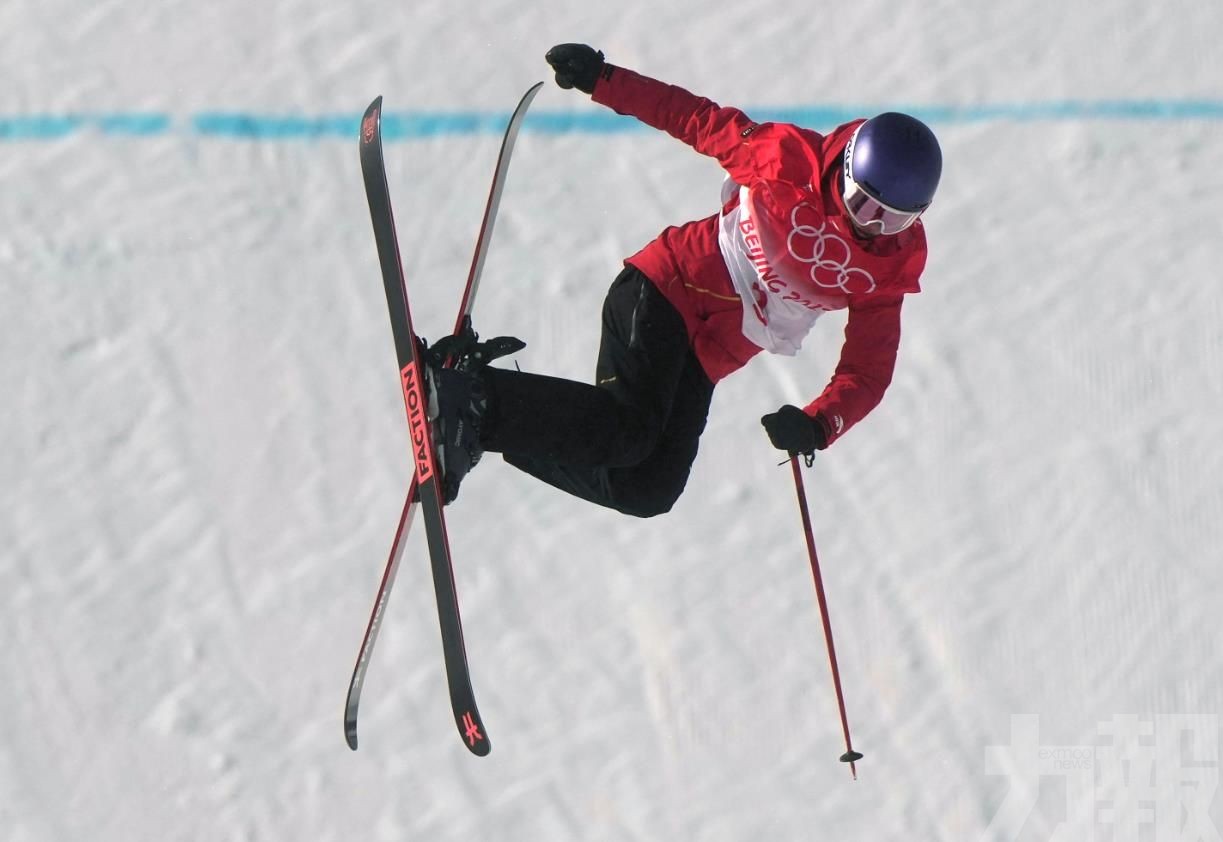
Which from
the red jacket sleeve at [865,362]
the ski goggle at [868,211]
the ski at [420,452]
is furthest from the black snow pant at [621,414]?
the ski goggle at [868,211]

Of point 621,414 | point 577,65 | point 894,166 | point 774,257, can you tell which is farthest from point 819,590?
point 577,65

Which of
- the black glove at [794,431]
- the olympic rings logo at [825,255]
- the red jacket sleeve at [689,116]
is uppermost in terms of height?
the red jacket sleeve at [689,116]

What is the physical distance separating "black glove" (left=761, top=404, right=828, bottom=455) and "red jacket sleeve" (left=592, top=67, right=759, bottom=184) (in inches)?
17.1

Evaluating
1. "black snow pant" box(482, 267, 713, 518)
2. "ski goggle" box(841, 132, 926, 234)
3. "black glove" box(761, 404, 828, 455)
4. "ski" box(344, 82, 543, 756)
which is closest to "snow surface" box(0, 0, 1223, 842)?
"black snow pant" box(482, 267, 713, 518)

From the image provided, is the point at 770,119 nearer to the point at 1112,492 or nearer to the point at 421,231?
the point at 421,231

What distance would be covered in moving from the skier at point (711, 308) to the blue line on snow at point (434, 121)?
0.89m

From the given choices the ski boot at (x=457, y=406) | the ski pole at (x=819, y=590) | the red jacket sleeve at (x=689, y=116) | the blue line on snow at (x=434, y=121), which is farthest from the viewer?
the blue line on snow at (x=434, y=121)

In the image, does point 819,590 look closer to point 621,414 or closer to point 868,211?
point 621,414

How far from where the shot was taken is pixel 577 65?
3184 millimetres

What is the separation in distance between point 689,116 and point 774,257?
1.01 ft

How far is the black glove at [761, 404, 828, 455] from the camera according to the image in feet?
10.1

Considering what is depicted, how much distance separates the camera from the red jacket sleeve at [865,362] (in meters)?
3.16

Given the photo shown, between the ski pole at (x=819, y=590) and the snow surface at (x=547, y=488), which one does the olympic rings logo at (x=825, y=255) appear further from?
the snow surface at (x=547, y=488)

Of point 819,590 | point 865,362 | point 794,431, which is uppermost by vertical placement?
point 865,362
